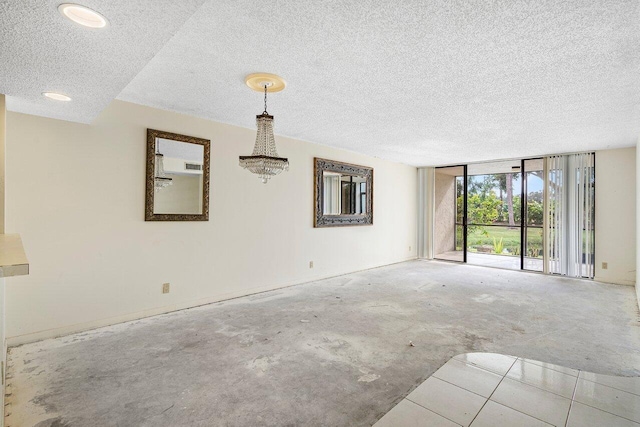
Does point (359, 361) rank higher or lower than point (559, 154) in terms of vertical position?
lower

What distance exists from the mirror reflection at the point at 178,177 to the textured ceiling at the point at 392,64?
45 cm

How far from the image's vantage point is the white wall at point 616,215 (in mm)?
5203

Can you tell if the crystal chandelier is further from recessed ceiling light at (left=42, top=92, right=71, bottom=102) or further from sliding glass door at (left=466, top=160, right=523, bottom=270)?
sliding glass door at (left=466, top=160, right=523, bottom=270)

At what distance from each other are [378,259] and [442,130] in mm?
3245

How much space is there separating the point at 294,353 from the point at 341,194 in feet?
11.9

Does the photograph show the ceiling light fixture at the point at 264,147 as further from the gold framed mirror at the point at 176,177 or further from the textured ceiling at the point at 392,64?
the gold framed mirror at the point at 176,177

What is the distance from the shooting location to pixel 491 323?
3355 millimetres

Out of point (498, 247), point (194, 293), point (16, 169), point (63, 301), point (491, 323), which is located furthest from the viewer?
point (498, 247)

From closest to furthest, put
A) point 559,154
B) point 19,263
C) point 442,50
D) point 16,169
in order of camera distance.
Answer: point 19,263 < point 442,50 < point 16,169 < point 559,154

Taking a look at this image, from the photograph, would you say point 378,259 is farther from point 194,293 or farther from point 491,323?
point 194,293

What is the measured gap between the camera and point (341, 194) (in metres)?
5.88

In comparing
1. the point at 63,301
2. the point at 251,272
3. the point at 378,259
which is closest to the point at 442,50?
the point at 251,272

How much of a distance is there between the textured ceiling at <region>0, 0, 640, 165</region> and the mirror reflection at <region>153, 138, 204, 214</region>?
1.47ft

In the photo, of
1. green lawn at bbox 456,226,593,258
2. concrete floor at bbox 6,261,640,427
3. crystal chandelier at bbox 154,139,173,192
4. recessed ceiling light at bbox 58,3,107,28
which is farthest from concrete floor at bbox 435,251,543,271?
recessed ceiling light at bbox 58,3,107,28
